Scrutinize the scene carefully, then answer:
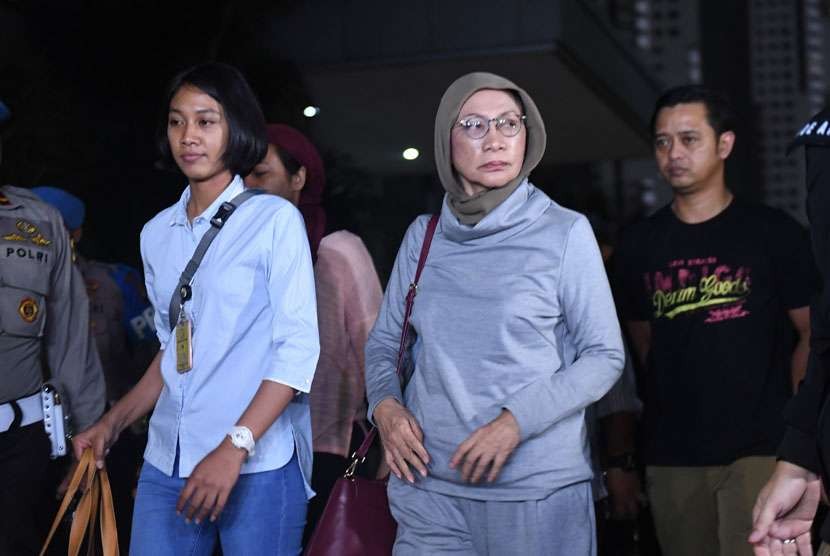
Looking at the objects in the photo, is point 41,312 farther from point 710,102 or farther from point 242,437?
point 710,102

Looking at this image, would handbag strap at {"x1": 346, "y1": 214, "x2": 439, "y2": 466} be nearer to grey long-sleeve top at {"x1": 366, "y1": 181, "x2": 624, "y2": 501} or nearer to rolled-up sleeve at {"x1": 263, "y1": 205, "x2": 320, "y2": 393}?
grey long-sleeve top at {"x1": 366, "y1": 181, "x2": 624, "y2": 501}

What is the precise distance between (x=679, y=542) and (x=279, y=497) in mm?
1794

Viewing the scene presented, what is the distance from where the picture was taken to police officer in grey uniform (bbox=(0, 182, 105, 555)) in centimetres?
360

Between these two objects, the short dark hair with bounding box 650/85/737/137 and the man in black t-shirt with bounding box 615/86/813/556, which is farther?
the short dark hair with bounding box 650/85/737/137

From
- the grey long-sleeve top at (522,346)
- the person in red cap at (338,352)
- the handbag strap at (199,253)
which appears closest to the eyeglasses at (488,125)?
the grey long-sleeve top at (522,346)

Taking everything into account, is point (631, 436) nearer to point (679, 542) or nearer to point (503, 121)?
point (679, 542)

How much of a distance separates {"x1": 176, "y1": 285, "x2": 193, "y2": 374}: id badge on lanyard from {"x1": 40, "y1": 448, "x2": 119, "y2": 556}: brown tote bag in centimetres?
43

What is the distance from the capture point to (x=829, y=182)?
6.44ft

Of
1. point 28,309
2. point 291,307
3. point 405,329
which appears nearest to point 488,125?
point 405,329

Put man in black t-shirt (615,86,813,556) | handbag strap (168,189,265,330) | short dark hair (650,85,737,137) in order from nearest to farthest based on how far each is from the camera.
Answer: handbag strap (168,189,265,330)
man in black t-shirt (615,86,813,556)
short dark hair (650,85,737,137)

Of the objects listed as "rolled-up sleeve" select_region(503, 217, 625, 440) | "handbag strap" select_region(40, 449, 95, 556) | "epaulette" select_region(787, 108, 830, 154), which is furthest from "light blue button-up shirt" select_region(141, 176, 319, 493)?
"epaulette" select_region(787, 108, 830, 154)

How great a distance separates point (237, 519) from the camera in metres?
2.78

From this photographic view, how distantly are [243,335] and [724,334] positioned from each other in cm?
177

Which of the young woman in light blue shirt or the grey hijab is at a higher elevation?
the grey hijab
